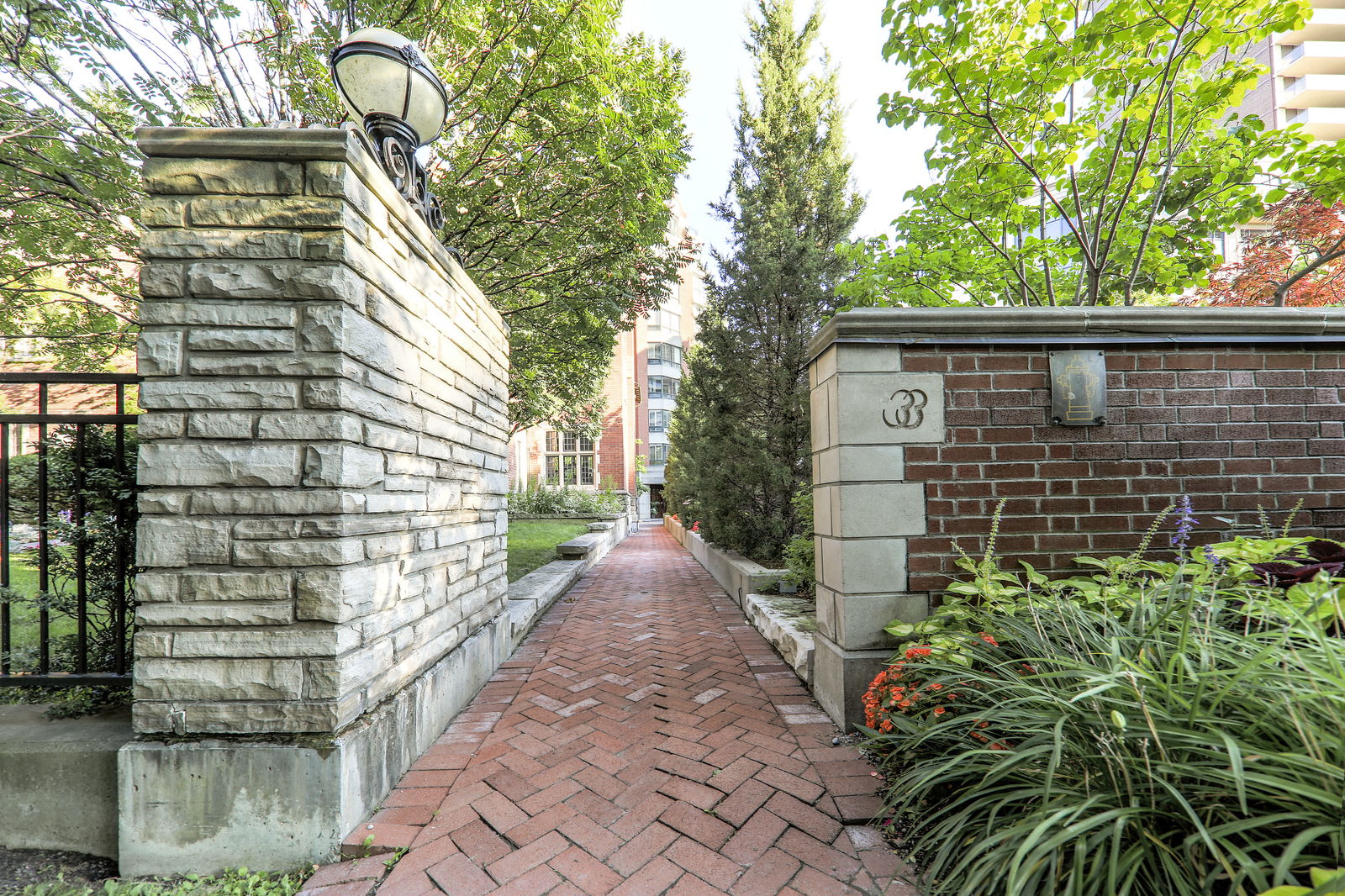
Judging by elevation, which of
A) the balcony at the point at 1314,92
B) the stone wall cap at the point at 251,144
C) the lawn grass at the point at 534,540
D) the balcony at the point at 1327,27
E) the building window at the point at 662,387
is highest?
the balcony at the point at 1327,27

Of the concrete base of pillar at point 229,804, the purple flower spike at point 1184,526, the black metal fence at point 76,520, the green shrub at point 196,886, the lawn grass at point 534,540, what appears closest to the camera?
the green shrub at point 196,886

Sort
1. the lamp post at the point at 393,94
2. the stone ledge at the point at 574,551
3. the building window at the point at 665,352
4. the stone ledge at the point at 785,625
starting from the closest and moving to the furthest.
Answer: the lamp post at the point at 393,94 < the stone ledge at the point at 785,625 < the stone ledge at the point at 574,551 < the building window at the point at 665,352

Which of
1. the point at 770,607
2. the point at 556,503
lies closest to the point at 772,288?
the point at 770,607

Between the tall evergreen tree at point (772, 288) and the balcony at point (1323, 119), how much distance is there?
94.8 feet

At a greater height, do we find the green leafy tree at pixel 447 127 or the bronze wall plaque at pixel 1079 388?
the green leafy tree at pixel 447 127

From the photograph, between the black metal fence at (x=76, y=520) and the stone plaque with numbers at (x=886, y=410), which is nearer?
the black metal fence at (x=76, y=520)

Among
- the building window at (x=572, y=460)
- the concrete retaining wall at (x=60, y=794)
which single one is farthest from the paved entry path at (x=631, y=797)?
the building window at (x=572, y=460)

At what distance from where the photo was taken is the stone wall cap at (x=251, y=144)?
185 cm

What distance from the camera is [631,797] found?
2.14 m

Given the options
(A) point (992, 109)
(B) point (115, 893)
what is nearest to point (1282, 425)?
(A) point (992, 109)

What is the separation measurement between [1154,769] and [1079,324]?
6.88 ft

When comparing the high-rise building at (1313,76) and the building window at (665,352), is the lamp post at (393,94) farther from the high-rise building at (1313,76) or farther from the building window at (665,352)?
the high-rise building at (1313,76)

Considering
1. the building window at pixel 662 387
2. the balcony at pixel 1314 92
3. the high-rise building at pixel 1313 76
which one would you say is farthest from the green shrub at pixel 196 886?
the balcony at pixel 1314 92

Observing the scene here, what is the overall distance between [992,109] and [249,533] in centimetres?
566
